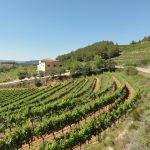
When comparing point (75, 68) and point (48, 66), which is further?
point (48, 66)

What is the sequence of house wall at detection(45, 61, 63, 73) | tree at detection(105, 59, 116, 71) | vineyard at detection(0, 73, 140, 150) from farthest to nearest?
house wall at detection(45, 61, 63, 73)
tree at detection(105, 59, 116, 71)
vineyard at detection(0, 73, 140, 150)

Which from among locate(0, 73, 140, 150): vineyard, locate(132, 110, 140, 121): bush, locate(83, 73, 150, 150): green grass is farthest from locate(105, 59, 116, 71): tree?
locate(132, 110, 140, 121): bush

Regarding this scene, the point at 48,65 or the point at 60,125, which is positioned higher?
the point at 48,65

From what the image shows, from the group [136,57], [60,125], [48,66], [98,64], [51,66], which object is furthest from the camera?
[136,57]

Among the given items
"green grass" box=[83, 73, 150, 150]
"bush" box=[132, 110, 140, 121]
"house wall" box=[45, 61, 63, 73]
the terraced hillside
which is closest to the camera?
"green grass" box=[83, 73, 150, 150]

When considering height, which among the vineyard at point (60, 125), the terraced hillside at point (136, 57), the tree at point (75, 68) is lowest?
the vineyard at point (60, 125)

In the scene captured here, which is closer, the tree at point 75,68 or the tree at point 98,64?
the tree at point 75,68

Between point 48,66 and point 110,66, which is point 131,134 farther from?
point 48,66

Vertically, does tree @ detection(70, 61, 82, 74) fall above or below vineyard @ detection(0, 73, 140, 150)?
above

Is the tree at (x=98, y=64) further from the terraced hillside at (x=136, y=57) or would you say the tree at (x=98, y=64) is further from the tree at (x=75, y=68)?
the terraced hillside at (x=136, y=57)

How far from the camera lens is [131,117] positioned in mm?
39531

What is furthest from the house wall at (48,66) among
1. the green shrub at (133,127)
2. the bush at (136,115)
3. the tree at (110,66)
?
the green shrub at (133,127)

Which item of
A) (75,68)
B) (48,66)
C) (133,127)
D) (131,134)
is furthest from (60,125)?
(48,66)

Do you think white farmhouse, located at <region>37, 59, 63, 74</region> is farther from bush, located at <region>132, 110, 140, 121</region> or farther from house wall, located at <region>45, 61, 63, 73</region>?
bush, located at <region>132, 110, 140, 121</region>
